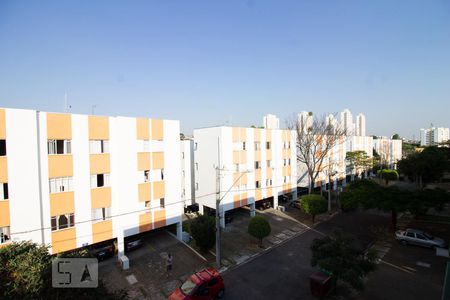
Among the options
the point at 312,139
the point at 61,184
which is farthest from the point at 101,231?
the point at 312,139

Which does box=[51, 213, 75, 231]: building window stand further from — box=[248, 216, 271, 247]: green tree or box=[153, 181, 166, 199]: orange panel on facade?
box=[248, 216, 271, 247]: green tree

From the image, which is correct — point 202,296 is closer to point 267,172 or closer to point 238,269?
point 238,269

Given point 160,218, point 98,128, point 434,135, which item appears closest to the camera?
point 98,128

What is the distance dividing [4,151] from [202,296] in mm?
14868

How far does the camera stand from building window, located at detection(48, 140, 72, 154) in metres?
16.1

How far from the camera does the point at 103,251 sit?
60.9 ft

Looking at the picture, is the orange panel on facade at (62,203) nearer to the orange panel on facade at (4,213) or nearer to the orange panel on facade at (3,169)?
the orange panel on facade at (4,213)

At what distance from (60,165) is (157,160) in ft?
23.3

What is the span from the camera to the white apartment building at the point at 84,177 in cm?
1476

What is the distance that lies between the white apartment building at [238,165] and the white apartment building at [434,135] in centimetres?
13403

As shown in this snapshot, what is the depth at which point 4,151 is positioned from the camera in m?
14.5

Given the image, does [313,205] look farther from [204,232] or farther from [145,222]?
[145,222]

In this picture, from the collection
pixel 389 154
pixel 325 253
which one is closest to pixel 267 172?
pixel 325 253

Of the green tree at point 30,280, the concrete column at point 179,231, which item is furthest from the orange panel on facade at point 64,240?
the green tree at point 30,280
